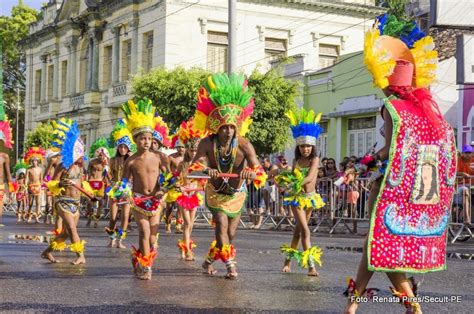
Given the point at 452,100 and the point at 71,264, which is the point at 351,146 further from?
the point at 71,264

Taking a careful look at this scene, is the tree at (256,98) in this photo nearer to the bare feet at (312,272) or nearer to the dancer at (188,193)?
the dancer at (188,193)

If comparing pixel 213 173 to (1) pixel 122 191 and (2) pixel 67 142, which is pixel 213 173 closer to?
(1) pixel 122 191

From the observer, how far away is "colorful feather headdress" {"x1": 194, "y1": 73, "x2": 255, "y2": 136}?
9641 millimetres

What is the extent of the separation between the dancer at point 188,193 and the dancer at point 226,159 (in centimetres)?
35

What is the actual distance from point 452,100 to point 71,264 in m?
18.3

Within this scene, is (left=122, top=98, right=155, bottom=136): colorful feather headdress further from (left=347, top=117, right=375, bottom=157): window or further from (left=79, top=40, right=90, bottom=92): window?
(left=79, top=40, right=90, bottom=92): window

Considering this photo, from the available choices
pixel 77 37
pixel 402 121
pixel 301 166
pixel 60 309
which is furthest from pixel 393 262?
pixel 77 37

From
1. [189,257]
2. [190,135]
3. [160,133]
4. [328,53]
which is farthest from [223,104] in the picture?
[328,53]

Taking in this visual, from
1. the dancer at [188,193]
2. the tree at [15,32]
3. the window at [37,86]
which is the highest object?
the tree at [15,32]

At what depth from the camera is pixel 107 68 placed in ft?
152

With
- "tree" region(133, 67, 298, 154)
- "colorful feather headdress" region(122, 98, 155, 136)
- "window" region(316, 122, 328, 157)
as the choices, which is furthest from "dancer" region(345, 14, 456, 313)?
"window" region(316, 122, 328, 157)

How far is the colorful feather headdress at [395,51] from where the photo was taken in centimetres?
634

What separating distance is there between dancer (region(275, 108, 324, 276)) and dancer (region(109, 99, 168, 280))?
151cm

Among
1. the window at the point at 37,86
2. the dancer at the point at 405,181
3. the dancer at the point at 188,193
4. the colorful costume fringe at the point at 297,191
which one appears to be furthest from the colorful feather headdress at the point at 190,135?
the window at the point at 37,86
